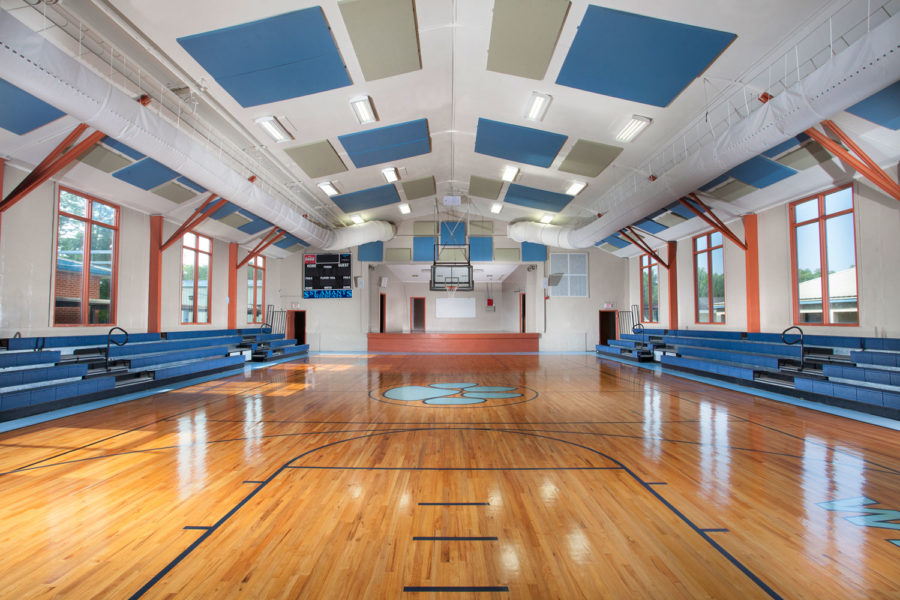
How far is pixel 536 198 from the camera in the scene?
1212cm

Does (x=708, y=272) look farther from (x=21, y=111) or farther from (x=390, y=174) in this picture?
(x=21, y=111)

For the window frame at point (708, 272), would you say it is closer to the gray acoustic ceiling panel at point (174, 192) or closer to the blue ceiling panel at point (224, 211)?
the blue ceiling panel at point (224, 211)

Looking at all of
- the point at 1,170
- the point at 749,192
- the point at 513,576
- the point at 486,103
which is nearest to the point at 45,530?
the point at 513,576

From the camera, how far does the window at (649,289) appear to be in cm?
1349

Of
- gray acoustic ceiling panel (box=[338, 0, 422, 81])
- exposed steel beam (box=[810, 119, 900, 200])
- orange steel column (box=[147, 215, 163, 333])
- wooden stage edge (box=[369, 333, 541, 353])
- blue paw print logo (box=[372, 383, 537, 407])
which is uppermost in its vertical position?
gray acoustic ceiling panel (box=[338, 0, 422, 81])

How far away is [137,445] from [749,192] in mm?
10293

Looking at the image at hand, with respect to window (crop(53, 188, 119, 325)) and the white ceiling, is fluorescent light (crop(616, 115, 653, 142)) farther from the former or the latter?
window (crop(53, 188, 119, 325))

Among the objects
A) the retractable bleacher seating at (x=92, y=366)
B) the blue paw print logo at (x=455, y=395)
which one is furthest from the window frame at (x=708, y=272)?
the retractable bleacher seating at (x=92, y=366)

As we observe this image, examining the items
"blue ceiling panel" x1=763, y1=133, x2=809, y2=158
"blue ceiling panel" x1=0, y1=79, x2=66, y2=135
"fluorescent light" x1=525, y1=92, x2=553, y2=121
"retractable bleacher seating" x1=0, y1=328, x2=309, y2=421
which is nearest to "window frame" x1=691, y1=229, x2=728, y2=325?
"blue ceiling panel" x1=763, y1=133, x2=809, y2=158

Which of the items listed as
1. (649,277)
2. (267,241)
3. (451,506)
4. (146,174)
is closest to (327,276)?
(267,241)

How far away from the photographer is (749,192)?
27.2ft

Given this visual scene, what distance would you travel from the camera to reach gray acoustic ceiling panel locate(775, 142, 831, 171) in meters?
6.56

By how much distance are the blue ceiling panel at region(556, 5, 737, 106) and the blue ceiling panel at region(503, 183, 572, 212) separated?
5.07 m

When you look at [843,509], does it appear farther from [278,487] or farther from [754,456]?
[278,487]
